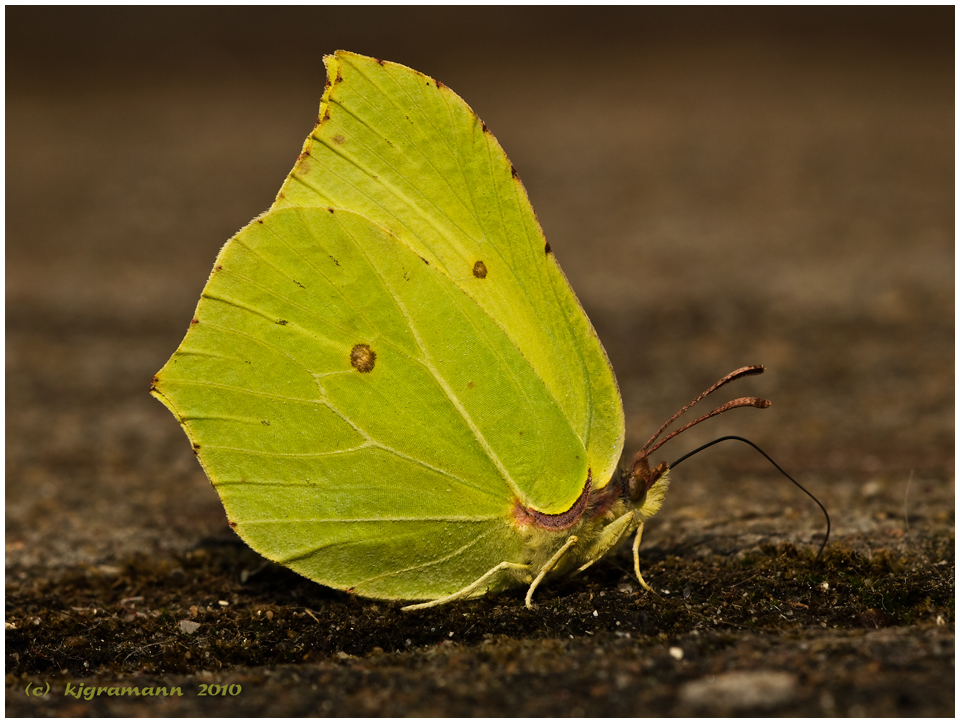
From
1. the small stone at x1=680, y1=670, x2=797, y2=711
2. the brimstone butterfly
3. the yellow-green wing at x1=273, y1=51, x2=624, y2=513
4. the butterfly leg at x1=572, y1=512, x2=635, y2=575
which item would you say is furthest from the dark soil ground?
the yellow-green wing at x1=273, y1=51, x2=624, y2=513

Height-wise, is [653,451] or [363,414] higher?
[363,414]

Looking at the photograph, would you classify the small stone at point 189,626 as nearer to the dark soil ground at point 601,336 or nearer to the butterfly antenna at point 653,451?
the dark soil ground at point 601,336

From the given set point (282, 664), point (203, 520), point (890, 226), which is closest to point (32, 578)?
point (203, 520)

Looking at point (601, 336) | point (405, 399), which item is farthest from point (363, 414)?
point (601, 336)

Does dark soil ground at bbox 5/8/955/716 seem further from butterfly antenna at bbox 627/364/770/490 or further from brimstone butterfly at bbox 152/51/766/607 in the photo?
butterfly antenna at bbox 627/364/770/490

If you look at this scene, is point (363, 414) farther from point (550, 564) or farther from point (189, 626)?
point (189, 626)

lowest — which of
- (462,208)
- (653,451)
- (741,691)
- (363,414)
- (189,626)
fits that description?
(189,626)

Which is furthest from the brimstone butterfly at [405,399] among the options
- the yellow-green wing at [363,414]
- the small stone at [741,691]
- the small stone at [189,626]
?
the small stone at [741,691]
